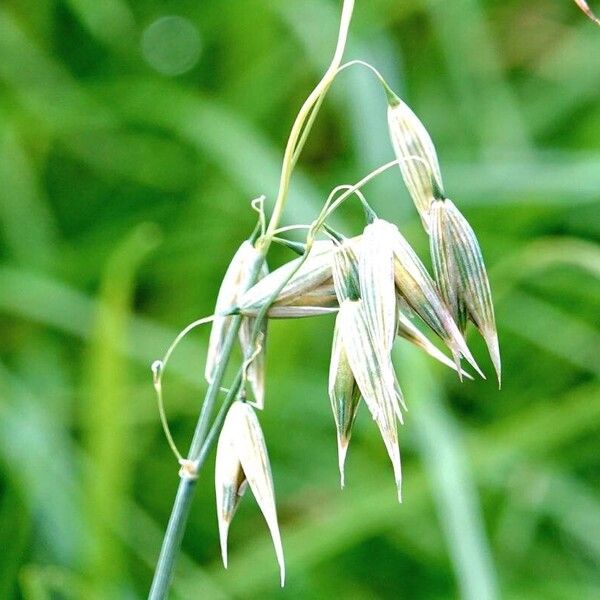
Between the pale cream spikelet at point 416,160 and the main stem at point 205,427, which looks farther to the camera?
the pale cream spikelet at point 416,160

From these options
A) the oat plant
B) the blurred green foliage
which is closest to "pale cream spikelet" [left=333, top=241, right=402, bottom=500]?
the oat plant

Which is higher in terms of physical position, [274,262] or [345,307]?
[345,307]

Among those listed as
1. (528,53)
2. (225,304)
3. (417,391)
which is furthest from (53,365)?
(528,53)

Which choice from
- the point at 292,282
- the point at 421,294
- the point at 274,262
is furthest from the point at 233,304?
the point at 274,262

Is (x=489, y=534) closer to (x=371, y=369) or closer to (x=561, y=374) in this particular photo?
(x=561, y=374)

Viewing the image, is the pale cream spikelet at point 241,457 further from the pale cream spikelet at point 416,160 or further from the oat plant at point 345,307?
the pale cream spikelet at point 416,160

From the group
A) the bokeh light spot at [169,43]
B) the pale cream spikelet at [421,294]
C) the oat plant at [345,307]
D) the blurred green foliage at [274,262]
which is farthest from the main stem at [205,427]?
the bokeh light spot at [169,43]

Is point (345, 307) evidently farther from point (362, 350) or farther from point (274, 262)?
point (274, 262)

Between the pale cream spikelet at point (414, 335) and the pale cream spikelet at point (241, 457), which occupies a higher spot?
the pale cream spikelet at point (414, 335)

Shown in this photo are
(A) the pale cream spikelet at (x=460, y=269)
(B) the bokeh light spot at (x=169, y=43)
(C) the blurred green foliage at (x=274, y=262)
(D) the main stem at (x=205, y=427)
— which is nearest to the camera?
(D) the main stem at (x=205, y=427)

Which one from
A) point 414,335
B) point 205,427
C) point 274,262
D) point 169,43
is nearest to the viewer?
point 205,427
